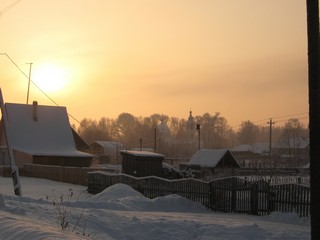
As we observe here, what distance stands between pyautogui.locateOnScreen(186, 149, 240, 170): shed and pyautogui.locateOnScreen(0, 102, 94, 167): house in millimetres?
11880

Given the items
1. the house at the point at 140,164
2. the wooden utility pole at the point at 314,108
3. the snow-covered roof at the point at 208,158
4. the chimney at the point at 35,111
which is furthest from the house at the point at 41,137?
the wooden utility pole at the point at 314,108

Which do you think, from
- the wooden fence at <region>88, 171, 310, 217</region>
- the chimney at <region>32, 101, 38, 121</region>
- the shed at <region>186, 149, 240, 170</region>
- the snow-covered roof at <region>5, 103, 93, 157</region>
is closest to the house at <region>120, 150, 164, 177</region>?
the wooden fence at <region>88, 171, 310, 217</region>

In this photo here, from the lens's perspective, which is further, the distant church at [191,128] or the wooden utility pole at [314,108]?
the distant church at [191,128]

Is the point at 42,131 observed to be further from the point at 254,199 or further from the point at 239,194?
the point at 254,199

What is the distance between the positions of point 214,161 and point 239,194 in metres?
36.5

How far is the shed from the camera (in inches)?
2288

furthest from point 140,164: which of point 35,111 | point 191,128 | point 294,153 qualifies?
point 191,128

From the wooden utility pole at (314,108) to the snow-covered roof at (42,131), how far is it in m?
48.4

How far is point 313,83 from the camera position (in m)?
8.56

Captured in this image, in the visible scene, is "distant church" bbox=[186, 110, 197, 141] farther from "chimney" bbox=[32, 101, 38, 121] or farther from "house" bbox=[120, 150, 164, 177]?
"house" bbox=[120, 150, 164, 177]

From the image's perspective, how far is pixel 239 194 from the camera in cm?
2186

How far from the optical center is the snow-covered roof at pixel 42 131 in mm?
56697

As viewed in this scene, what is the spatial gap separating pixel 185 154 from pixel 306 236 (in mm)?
132196

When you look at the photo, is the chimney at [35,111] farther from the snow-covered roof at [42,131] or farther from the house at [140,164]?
the house at [140,164]
